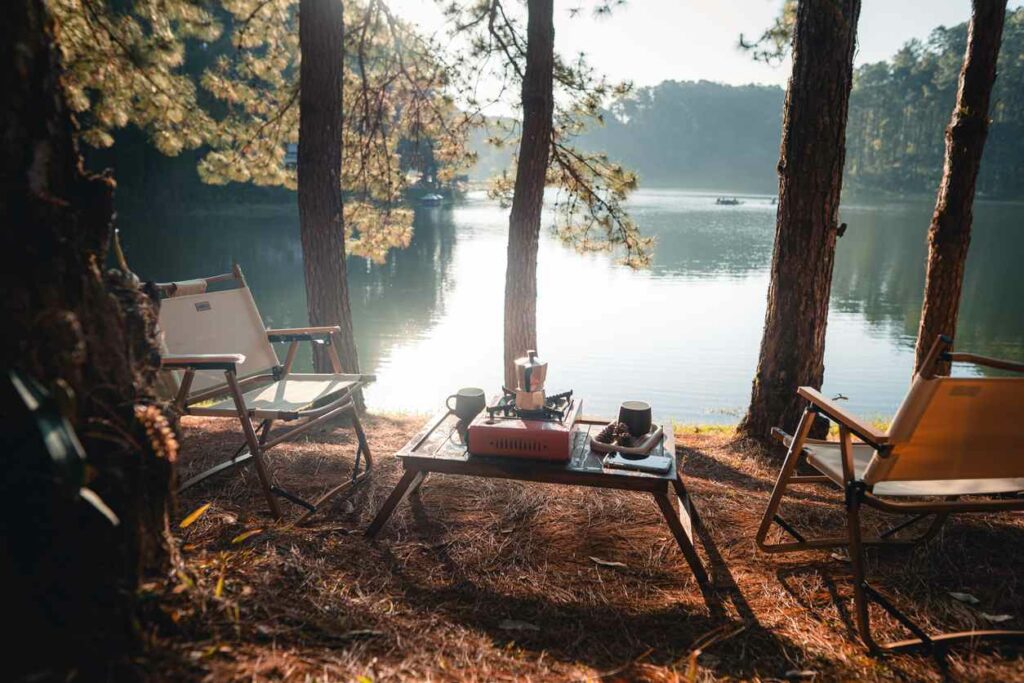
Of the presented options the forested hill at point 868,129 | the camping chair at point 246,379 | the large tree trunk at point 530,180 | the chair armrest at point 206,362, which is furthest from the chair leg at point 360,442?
the forested hill at point 868,129

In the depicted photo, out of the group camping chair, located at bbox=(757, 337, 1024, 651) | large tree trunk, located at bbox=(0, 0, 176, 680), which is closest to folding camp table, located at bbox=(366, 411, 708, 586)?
camping chair, located at bbox=(757, 337, 1024, 651)

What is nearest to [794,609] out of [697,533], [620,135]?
[697,533]

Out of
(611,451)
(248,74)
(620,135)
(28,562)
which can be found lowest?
(611,451)

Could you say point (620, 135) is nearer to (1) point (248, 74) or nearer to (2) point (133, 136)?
(2) point (133, 136)

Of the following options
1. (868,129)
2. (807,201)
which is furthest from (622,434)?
(868,129)

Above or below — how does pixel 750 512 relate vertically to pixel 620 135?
below

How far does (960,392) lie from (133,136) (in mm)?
34125

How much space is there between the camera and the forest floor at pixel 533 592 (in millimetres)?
1677

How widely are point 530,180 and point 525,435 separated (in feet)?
8.99

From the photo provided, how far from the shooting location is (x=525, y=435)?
237 cm

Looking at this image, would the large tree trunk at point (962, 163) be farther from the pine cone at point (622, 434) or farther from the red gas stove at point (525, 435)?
the red gas stove at point (525, 435)

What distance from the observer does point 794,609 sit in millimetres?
2176

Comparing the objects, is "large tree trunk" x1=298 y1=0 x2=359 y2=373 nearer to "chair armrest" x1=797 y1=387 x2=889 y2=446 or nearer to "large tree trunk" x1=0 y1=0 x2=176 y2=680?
"large tree trunk" x1=0 y1=0 x2=176 y2=680

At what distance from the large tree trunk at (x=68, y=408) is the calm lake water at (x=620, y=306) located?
5.95m
